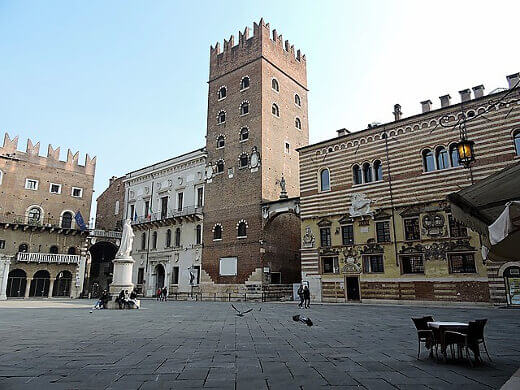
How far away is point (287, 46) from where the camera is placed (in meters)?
37.4

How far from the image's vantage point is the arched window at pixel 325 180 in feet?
85.7

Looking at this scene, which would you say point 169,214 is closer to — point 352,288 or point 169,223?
point 169,223

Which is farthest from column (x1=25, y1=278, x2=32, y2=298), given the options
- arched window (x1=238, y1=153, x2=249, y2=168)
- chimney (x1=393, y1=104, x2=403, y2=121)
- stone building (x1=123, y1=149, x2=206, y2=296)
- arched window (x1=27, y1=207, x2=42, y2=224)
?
chimney (x1=393, y1=104, x2=403, y2=121)

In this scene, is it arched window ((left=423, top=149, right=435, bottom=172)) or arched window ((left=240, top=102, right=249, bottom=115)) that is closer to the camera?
arched window ((left=423, top=149, right=435, bottom=172))

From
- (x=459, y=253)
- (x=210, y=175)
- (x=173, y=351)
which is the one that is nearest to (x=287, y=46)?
(x=210, y=175)

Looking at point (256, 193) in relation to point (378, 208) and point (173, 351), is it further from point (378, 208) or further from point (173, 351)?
point (173, 351)

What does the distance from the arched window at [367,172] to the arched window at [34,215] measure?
3088 centimetres

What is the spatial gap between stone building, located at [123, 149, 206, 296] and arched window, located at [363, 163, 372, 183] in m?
15.4

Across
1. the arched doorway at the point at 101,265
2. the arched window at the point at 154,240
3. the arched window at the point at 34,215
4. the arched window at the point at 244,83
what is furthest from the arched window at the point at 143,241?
the arched window at the point at 244,83

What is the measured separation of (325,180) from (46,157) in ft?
97.0

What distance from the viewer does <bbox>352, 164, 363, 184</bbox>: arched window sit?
81.1 ft

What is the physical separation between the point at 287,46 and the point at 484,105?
70.4ft

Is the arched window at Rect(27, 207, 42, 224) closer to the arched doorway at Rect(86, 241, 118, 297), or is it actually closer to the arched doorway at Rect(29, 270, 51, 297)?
the arched doorway at Rect(29, 270, 51, 297)

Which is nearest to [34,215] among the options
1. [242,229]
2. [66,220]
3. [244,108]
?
[66,220]
